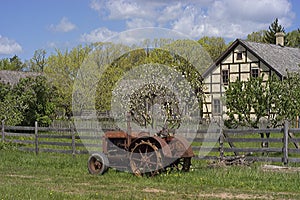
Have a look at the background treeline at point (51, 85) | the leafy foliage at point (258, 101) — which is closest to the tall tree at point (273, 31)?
the background treeline at point (51, 85)

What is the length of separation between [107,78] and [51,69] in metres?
19.7

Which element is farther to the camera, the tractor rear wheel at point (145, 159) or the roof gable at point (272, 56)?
the roof gable at point (272, 56)

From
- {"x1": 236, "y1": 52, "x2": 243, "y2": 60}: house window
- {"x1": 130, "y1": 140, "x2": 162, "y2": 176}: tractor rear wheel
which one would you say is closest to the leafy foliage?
{"x1": 130, "y1": 140, "x2": 162, "y2": 176}: tractor rear wheel

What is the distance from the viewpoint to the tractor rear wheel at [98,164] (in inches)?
502

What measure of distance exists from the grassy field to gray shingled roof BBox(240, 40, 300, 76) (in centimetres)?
2409

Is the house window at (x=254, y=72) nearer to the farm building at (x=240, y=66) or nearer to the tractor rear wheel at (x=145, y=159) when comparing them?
the farm building at (x=240, y=66)

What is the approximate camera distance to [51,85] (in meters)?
39.8

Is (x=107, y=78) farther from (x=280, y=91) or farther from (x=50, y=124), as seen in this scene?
(x=280, y=91)

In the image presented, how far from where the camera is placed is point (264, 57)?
37594 millimetres

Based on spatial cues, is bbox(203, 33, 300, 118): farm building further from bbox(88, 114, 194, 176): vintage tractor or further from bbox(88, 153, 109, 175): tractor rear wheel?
bbox(88, 153, 109, 175): tractor rear wheel

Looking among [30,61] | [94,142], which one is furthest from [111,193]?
[30,61]

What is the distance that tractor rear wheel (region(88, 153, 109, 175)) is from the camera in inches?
502

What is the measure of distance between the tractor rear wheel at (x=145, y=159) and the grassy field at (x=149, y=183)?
8.7 inches

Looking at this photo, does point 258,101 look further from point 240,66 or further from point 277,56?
point 277,56
